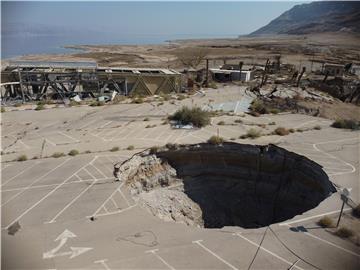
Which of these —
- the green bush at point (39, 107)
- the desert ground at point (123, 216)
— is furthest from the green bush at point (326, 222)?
the green bush at point (39, 107)

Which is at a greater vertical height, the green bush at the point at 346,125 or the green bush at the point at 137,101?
the green bush at the point at 346,125

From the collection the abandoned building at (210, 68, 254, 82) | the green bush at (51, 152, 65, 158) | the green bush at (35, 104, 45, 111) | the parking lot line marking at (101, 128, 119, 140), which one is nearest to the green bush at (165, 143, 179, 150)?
the parking lot line marking at (101, 128, 119, 140)

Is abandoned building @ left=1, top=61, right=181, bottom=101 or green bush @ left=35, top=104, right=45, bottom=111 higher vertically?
abandoned building @ left=1, top=61, right=181, bottom=101

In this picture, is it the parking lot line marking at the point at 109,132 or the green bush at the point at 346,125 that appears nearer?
the parking lot line marking at the point at 109,132

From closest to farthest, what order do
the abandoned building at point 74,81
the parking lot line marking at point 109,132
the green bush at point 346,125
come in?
the parking lot line marking at point 109,132 < the green bush at point 346,125 < the abandoned building at point 74,81

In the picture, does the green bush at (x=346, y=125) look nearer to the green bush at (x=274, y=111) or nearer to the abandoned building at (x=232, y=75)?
the green bush at (x=274, y=111)

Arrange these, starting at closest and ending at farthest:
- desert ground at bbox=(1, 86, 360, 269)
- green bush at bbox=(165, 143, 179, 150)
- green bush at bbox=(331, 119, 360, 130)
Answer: desert ground at bbox=(1, 86, 360, 269), green bush at bbox=(165, 143, 179, 150), green bush at bbox=(331, 119, 360, 130)

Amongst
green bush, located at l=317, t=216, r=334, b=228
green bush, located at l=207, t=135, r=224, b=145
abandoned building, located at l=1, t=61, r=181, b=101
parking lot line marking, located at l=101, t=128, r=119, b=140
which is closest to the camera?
green bush, located at l=317, t=216, r=334, b=228

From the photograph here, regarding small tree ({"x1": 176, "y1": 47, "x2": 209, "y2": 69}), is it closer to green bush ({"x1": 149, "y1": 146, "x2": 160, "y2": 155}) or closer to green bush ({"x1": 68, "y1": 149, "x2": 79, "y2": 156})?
green bush ({"x1": 149, "y1": 146, "x2": 160, "y2": 155})
